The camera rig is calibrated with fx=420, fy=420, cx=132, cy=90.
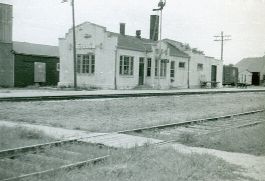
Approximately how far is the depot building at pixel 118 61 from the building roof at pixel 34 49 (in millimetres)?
2909

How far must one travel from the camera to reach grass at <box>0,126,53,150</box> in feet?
29.2

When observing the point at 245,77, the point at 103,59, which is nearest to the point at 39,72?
the point at 103,59

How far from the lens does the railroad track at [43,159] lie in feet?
20.9

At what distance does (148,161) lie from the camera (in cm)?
755

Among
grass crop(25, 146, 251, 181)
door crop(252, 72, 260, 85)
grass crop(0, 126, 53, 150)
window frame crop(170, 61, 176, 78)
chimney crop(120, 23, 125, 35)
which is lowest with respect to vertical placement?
grass crop(25, 146, 251, 181)

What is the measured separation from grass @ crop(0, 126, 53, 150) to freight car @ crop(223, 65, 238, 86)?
51282 millimetres

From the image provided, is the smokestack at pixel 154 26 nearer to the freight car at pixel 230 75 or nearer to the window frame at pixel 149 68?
the window frame at pixel 149 68

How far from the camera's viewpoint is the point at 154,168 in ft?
23.0

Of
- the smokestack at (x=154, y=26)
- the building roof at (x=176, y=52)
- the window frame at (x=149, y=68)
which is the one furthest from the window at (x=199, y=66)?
the window frame at (x=149, y=68)

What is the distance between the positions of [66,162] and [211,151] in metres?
3.33

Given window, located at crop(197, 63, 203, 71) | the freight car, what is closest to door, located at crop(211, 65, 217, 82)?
window, located at crop(197, 63, 203, 71)

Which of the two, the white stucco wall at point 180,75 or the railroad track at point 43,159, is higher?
the white stucco wall at point 180,75

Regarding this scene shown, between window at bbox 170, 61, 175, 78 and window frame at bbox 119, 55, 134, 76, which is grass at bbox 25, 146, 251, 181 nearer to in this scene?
window frame at bbox 119, 55, 134, 76

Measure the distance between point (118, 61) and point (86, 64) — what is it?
334 cm
